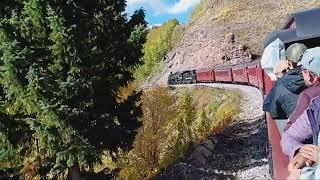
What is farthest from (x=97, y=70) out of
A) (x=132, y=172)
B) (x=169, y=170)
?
(x=132, y=172)

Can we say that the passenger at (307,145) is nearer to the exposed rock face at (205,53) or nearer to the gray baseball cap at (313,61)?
the gray baseball cap at (313,61)

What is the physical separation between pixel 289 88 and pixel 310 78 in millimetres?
872

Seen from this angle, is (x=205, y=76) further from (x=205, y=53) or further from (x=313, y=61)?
(x=313, y=61)

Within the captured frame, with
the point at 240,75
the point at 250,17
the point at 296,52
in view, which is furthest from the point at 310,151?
the point at 250,17

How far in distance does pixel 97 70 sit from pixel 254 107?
12.8 metres

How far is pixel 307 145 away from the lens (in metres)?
2.58

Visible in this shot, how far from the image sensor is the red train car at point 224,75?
40.9m

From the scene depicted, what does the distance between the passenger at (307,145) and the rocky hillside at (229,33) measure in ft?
202

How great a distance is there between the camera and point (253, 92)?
30.6 m

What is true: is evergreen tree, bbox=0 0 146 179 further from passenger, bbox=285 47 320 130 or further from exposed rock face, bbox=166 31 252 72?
exposed rock face, bbox=166 31 252 72

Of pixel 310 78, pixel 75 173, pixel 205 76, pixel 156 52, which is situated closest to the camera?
pixel 310 78

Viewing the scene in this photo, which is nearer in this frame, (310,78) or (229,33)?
(310,78)

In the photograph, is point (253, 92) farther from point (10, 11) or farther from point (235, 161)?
point (10, 11)

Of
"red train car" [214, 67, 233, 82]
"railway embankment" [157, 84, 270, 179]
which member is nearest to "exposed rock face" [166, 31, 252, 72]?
"red train car" [214, 67, 233, 82]
